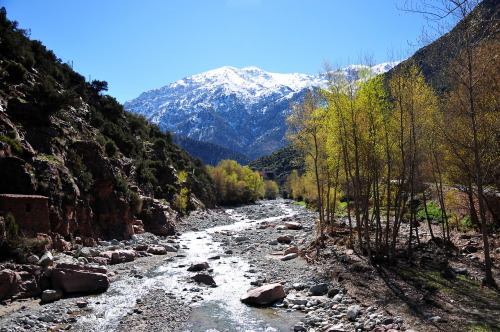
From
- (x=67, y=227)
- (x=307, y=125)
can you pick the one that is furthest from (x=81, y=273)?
(x=307, y=125)

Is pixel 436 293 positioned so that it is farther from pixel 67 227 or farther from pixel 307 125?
pixel 67 227

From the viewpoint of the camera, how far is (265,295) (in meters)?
14.6

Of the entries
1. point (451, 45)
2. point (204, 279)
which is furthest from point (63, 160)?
point (451, 45)

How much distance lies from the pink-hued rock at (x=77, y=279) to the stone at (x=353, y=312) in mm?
11777

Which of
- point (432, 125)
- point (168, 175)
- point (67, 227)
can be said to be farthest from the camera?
point (168, 175)

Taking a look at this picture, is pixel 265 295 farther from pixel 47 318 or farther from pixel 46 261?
pixel 46 261

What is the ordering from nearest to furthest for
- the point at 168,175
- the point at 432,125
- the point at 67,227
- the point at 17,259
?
the point at 17,259 → the point at 432,125 → the point at 67,227 → the point at 168,175

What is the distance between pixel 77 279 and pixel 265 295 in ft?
29.8

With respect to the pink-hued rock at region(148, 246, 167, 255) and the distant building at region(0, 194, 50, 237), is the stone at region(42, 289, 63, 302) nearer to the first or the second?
the distant building at region(0, 194, 50, 237)

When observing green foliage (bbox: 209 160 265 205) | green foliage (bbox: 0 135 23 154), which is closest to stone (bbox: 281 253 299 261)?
green foliage (bbox: 0 135 23 154)

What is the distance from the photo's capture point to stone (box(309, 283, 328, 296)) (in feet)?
50.0

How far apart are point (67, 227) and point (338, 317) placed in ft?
61.6

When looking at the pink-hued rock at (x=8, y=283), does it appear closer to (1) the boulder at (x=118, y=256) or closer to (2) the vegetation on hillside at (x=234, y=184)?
(1) the boulder at (x=118, y=256)

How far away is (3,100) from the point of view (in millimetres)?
23531
